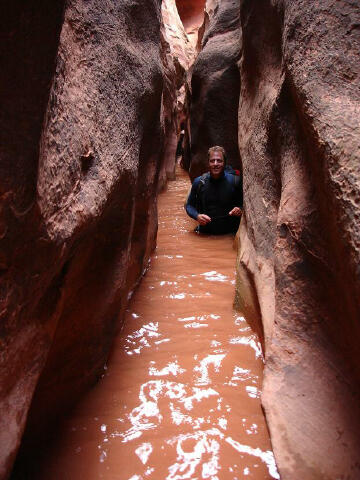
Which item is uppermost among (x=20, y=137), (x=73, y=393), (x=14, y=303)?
(x=20, y=137)

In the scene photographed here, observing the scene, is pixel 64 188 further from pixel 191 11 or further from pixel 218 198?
pixel 191 11

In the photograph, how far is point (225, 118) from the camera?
20.5 ft

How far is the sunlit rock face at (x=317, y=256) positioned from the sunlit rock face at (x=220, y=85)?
143 inches

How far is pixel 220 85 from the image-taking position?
611cm

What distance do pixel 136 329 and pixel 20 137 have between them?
204 cm

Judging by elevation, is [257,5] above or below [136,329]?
above

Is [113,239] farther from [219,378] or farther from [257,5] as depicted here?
[257,5]

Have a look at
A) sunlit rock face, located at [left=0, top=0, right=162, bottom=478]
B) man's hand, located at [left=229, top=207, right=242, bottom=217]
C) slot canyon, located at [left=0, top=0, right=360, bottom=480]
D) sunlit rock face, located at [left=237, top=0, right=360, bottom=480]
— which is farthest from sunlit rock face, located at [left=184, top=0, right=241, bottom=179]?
sunlit rock face, located at [left=237, top=0, right=360, bottom=480]

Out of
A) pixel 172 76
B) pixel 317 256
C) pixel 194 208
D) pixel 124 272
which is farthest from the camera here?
pixel 172 76

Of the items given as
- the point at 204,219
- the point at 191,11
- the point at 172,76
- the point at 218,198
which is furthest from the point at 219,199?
the point at 191,11

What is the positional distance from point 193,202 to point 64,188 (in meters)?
4.25

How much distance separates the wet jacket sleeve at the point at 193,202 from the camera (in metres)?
5.60

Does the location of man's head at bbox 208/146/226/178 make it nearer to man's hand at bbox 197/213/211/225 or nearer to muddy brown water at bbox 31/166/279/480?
man's hand at bbox 197/213/211/225

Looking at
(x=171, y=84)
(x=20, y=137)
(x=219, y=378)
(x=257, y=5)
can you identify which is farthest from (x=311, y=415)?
(x=171, y=84)
